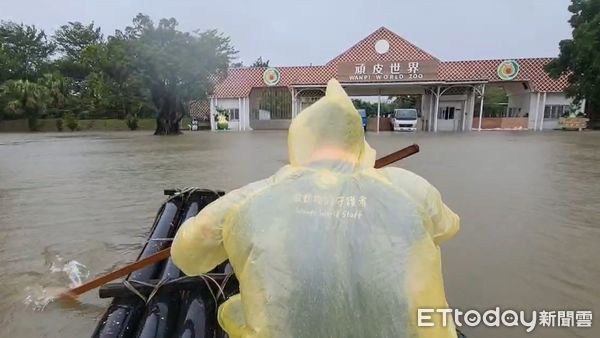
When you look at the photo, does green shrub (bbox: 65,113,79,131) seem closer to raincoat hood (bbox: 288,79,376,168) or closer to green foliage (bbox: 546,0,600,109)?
green foliage (bbox: 546,0,600,109)

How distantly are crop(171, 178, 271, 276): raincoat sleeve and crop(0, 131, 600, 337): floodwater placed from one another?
1.45 m

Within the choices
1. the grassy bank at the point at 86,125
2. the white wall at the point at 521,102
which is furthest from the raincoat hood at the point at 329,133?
the grassy bank at the point at 86,125

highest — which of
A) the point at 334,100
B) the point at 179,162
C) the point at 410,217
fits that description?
the point at 334,100

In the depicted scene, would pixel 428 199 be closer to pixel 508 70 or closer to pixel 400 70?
pixel 400 70

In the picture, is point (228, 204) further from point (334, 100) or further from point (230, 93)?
point (230, 93)

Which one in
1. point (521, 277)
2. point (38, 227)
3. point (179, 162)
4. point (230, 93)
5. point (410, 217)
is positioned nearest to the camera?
point (410, 217)

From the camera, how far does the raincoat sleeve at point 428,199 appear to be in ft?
4.13

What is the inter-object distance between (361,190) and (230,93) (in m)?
26.6

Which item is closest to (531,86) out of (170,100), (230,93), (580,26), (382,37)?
(580,26)

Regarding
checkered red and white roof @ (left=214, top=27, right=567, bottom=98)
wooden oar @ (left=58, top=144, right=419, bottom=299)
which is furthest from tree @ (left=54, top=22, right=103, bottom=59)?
wooden oar @ (left=58, top=144, right=419, bottom=299)

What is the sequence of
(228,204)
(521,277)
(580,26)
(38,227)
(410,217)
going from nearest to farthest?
1. (410,217)
2. (228,204)
3. (521,277)
4. (38,227)
5. (580,26)

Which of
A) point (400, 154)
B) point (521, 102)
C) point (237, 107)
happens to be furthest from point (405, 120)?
point (400, 154)

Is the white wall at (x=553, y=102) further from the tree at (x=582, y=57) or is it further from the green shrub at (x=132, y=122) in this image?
the green shrub at (x=132, y=122)

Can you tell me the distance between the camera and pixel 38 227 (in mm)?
4238
